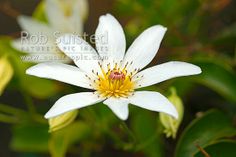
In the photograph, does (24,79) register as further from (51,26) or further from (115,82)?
(115,82)

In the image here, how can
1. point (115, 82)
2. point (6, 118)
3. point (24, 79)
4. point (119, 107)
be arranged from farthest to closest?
point (24, 79), point (6, 118), point (115, 82), point (119, 107)

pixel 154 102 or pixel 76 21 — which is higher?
pixel 76 21

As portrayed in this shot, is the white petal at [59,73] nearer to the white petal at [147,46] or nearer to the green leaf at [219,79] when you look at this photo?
the white petal at [147,46]

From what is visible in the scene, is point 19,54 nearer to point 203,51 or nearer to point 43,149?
point 43,149

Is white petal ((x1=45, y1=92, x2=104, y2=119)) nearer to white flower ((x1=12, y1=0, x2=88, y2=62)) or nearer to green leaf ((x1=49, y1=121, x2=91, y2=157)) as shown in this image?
green leaf ((x1=49, y1=121, x2=91, y2=157))

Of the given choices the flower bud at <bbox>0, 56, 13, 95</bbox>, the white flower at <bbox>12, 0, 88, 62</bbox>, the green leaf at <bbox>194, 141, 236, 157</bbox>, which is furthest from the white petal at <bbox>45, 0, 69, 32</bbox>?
the green leaf at <bbox>194, 141, 236, 157</bbox>

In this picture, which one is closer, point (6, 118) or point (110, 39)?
point (110, 39)

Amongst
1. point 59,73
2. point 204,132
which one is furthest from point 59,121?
point 204,132

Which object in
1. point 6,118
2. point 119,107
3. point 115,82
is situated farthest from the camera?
point 6,118
